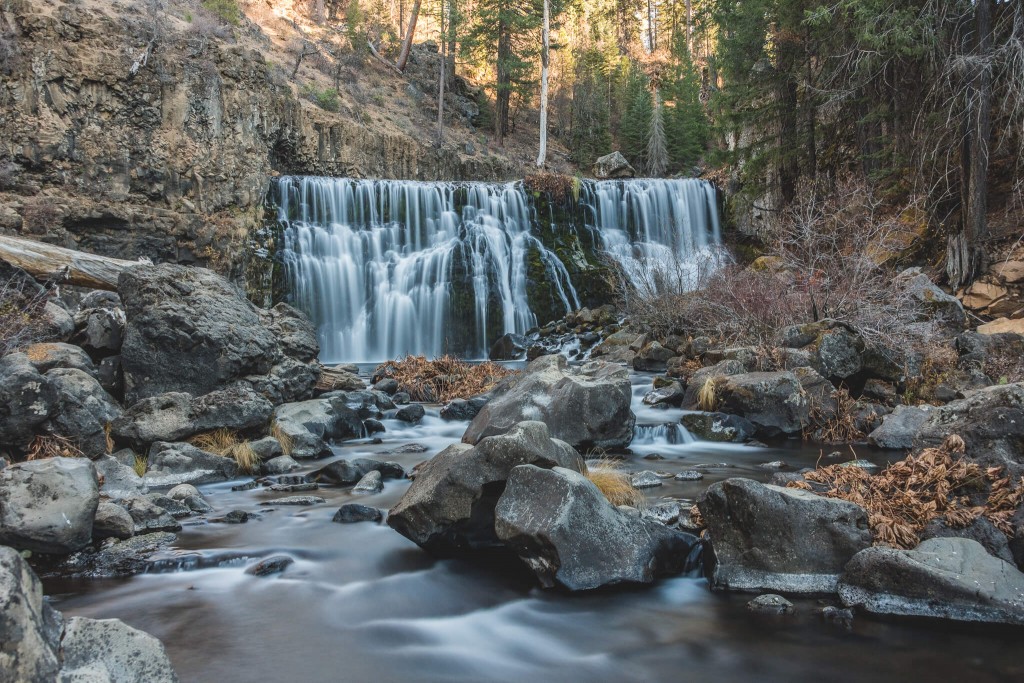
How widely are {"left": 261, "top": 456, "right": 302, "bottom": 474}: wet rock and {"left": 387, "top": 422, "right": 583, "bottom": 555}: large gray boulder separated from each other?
2.79 metres

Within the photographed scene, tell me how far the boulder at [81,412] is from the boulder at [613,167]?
1241 inches

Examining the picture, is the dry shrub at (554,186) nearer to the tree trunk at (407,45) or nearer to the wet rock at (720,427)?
the wet rock at (720,427)

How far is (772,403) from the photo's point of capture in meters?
9.27

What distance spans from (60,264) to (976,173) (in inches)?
699

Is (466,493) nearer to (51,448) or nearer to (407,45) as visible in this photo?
(51,448)

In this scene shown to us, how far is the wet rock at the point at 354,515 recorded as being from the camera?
229 inches

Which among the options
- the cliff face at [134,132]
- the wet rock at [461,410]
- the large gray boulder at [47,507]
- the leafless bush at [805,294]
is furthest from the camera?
the cliff face at [134,132]

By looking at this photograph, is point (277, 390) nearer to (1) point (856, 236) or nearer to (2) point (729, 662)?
(2) point (729, 662)

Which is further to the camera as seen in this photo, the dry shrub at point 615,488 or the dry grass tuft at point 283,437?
the dry grass tuft at point 283,437

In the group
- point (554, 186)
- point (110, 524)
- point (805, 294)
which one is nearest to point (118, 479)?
point (110, 524)

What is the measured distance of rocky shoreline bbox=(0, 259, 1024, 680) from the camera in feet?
13.3

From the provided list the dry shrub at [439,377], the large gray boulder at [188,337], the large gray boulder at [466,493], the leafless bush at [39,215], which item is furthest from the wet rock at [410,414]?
the leafless bush at [39,215]

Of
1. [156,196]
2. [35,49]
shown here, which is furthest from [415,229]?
[35,49]

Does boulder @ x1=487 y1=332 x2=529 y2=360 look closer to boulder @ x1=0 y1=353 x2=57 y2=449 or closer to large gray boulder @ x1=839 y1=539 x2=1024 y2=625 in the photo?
boulder @ x1=0 y1=353 x2=57 y2=449
